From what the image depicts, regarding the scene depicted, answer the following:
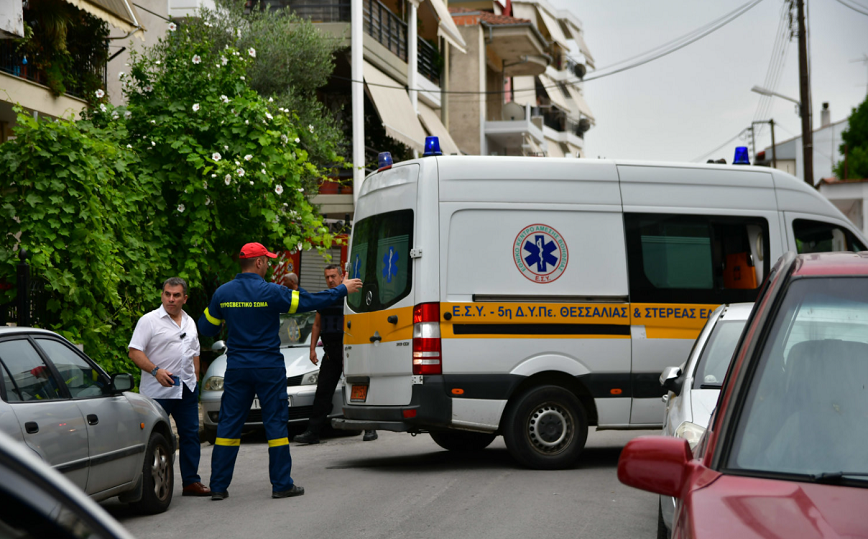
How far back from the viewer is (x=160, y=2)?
72.2 ft

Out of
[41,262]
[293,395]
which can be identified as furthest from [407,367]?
[41,262]

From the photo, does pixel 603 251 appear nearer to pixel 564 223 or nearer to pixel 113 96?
pixel 564 223

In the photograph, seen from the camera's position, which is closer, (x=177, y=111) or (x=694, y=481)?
(x=694, y=481)

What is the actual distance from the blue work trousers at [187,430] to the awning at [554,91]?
173 ft

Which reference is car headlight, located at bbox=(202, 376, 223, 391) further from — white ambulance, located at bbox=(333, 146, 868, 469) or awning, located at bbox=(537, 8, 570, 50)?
awning, located at bbox=(537, 8, 570, 50)

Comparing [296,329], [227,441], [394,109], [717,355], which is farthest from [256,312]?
[394,109]

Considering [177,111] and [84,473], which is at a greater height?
[177,111]

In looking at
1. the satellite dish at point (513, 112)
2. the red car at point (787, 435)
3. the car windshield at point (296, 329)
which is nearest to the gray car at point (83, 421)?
the red car at point (787, 435)

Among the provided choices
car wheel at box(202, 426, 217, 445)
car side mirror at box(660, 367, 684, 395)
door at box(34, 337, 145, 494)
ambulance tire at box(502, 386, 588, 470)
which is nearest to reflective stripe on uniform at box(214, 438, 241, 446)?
door at box(34, 337, 145, 494)

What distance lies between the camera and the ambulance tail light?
29.4ft

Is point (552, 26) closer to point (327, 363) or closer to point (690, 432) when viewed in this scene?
point (327, 363)

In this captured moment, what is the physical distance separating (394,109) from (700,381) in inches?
808

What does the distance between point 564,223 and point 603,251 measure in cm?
45

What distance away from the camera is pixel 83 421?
255 inches
